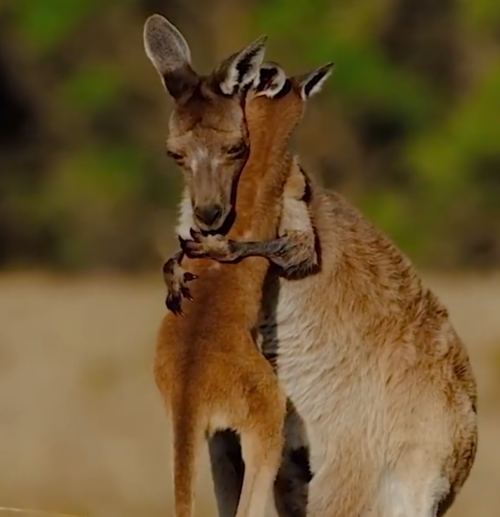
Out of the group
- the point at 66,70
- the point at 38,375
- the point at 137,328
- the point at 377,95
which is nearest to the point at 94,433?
the point at 38,375

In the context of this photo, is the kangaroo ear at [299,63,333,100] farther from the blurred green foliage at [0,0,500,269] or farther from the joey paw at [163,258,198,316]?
the blurred green foliage at [0,0,500,269]

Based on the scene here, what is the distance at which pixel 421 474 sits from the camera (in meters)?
4.96

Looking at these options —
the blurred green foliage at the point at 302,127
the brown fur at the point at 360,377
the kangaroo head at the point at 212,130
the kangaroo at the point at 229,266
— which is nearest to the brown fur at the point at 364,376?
the brown fur at the point at 360,377

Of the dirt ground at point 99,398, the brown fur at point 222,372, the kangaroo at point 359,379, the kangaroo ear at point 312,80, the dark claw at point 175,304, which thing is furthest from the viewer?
the dirt ground at point 99,398

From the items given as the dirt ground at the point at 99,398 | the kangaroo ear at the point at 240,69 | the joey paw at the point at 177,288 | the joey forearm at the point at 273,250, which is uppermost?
the dirt ground at the point at 99,398

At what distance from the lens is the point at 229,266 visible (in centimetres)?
446

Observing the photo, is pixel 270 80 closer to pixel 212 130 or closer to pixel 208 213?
pixel 212 130

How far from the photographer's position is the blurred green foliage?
1673 centimetres

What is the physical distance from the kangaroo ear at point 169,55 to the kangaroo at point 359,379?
0.42 metres

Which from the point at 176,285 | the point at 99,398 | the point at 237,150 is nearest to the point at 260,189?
the point at 237,150

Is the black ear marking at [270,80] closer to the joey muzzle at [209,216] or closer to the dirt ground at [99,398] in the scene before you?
the joey muzzle at [209,216]

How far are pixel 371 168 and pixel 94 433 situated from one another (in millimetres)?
8000

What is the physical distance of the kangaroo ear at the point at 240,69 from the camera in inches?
174

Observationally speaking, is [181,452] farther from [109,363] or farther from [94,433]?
[109,363]
